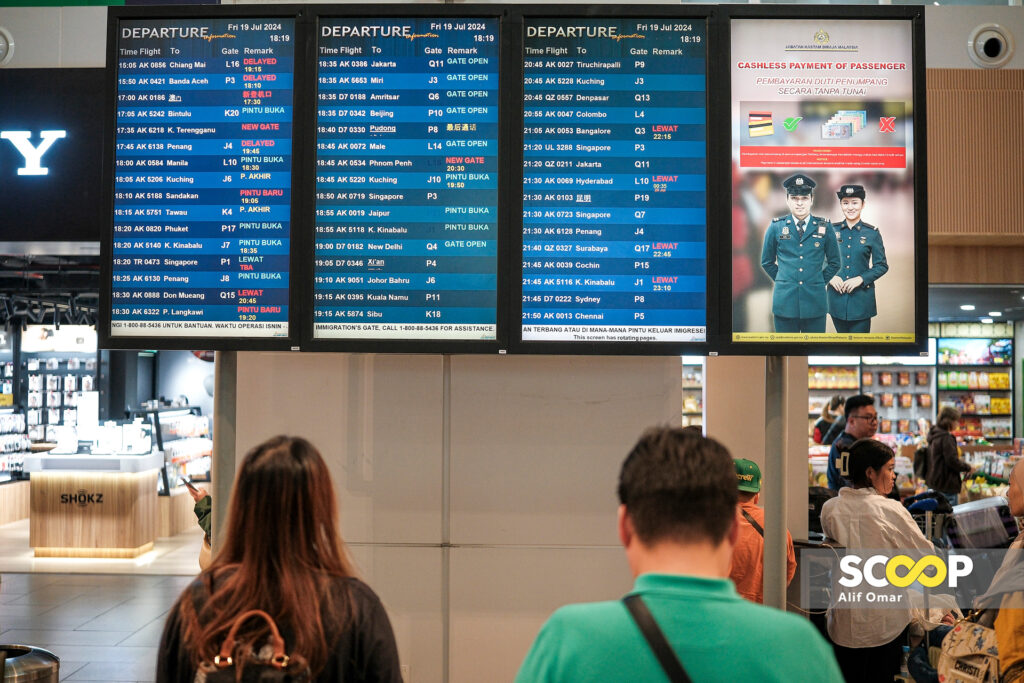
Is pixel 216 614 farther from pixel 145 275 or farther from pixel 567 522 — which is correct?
pixel 567 522

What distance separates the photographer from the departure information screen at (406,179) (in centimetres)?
283

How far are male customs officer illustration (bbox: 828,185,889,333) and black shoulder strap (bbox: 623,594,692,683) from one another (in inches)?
78.6

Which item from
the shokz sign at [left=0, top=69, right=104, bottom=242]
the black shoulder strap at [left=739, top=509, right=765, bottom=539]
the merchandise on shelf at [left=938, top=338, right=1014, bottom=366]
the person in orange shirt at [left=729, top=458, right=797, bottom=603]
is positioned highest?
the shokz sign at [left=0, top=69, right=104, bottom=242]

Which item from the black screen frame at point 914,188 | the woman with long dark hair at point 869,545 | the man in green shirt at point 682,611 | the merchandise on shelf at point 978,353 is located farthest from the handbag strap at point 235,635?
the merchandise on shelf at point 978,353

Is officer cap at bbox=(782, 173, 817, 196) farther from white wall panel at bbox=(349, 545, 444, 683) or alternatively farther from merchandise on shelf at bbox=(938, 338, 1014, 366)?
merchandise on shelf at bbox=(938, 338, 1014, 366)

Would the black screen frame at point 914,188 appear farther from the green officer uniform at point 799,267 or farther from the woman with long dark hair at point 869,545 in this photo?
the woman with long dark hair at point 869,545

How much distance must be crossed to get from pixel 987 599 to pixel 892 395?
9.11 m

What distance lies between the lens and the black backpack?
141cm

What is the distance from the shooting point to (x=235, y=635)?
1428 millimetres

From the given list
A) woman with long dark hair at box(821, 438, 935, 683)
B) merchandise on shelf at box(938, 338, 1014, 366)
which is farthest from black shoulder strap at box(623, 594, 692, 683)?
merchandise on shelf at box(938, 338, 1014, 366)

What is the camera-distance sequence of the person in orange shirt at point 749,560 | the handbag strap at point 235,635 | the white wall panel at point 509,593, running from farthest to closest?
1. the white wall panel at point 509,593
2. the person in orange shirt at point 749,560
3. the handbag strap at point 235,635

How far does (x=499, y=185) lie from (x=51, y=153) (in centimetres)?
414

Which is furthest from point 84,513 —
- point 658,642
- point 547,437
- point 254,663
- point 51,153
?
point 658,642

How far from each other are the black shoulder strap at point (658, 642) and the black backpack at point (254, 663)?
26.8 inches
